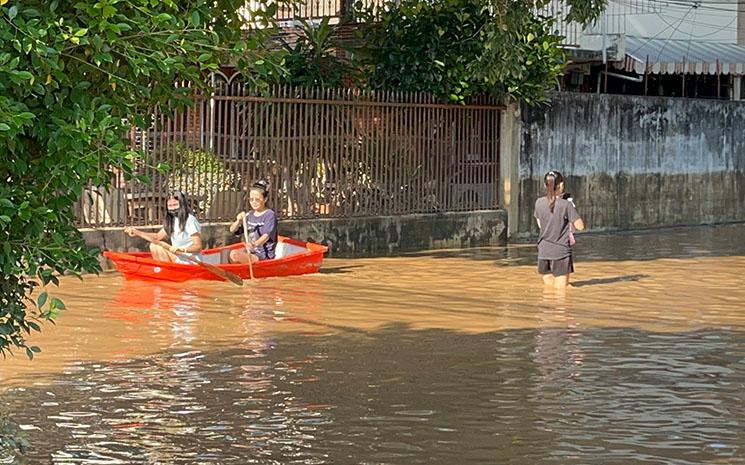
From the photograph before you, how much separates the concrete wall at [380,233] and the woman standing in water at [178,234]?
1394 millimetres

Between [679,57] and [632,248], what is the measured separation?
671 cm

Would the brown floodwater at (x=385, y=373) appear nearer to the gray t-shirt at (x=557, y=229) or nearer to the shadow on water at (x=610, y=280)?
the shadow on water at (x=610, y=280)

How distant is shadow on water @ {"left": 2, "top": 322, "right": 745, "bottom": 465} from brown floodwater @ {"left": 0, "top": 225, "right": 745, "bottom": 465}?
0.02 meters

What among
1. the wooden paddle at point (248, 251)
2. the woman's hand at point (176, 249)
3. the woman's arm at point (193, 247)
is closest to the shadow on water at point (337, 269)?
the wooden paddle at point (248, 251)

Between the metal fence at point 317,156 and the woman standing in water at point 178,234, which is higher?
the metal fence at point 317,156

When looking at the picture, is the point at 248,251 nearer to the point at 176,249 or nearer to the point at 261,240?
the point at 261,240

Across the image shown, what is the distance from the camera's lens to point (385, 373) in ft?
36.0

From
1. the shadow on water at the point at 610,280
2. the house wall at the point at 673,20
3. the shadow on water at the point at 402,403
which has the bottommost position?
the shadow on water at the point at 402,403

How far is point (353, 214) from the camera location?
21.5m

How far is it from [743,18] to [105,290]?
66.2 ft

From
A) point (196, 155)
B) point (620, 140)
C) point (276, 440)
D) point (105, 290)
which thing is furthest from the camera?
point (620, 140)

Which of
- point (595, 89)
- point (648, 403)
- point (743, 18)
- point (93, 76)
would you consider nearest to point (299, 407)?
point (648, 403)

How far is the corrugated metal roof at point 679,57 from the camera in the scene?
2777 centimetres

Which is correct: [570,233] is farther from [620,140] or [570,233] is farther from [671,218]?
[671,218]
